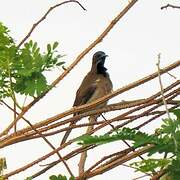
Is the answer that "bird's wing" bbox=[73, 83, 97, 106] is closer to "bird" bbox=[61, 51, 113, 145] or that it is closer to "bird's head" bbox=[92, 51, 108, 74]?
"bird" bbox=[61, 51, 113, 145]

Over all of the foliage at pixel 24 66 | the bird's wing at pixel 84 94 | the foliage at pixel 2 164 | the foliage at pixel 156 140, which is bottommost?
the foliage at pixel 156 140

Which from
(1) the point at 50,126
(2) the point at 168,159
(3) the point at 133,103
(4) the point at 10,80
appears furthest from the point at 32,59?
(2) the point at 168,159

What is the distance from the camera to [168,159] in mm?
1059

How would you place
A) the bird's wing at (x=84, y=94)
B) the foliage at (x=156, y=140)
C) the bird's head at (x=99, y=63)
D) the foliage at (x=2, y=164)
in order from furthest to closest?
the bird's head at (x=99, y=63)
the bird's wing at (x=84, y=94)
the foliage at (x=2, y=164)
the foliage at (x=156, y=140)

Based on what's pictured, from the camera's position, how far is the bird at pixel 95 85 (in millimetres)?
5188

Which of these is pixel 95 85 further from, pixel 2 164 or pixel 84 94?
pixel 2 164

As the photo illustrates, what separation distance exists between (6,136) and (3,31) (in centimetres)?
38

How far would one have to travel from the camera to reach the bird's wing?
5.16 m

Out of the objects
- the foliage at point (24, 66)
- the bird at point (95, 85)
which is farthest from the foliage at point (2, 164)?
the bird at point (95, 85)

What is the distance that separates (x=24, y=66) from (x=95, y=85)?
3683mm

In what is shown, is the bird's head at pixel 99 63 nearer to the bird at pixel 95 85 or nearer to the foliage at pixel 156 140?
the bird at pixel 95 85

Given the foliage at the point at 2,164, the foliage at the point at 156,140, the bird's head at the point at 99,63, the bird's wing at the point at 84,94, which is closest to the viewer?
the foliage at the point at 156,140

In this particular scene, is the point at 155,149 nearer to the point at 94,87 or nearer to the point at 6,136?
the point at 6,136

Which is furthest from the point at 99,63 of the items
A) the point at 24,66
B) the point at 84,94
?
the point at 24,66
